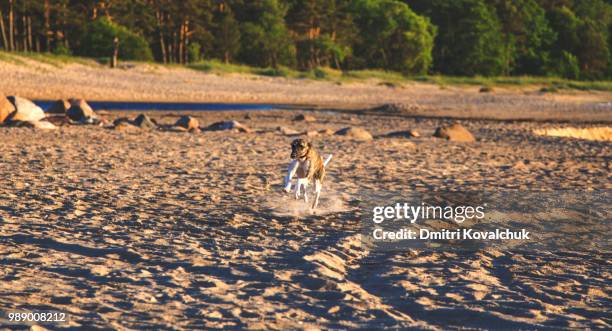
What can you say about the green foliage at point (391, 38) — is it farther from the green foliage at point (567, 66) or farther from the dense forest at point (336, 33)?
the green foliage at point (567, 66)

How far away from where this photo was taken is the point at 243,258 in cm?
678

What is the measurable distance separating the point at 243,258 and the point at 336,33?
68825 millimetres

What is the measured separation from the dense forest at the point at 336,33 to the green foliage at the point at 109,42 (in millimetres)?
76

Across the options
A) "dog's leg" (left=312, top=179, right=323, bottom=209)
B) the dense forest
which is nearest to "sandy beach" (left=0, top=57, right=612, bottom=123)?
the dense forest

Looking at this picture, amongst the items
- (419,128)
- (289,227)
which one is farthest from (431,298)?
(419,128)

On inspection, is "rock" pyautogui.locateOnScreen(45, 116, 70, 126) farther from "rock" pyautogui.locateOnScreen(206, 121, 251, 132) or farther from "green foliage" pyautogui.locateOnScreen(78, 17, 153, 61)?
"green foliage" pyautogui.locateOnScreen(78, 17, 153, 61)

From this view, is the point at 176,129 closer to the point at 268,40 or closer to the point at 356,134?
the point at 356,134

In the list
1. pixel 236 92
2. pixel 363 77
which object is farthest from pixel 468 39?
pixel 236 92

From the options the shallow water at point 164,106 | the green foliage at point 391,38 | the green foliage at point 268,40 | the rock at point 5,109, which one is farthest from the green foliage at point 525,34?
the rock at point 5,109

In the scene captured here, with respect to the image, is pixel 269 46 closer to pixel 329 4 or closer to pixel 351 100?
pixel 329 4

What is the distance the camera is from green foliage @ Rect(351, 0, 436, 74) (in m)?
72.6

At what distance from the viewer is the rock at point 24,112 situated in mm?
18766

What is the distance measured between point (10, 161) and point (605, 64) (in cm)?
8457

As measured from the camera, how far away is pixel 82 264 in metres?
6.34
